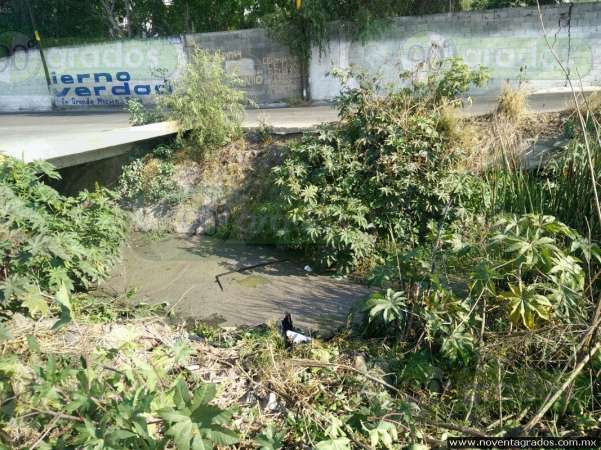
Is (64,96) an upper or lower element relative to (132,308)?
upper

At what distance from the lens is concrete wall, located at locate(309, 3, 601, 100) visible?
12.4m

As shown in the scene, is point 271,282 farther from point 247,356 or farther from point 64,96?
point 64,96

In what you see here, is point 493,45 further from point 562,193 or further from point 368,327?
point 368,327

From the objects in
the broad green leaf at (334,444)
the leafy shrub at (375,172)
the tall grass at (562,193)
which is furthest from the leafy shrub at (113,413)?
the leafy shrub at (375,172)

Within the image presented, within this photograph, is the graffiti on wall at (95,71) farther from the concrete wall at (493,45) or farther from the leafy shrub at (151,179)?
the leafy shrub at (151,179)

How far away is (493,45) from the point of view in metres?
13.1

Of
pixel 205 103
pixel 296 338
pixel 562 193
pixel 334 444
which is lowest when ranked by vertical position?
pixel 296 338

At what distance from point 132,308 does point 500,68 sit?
492 inches

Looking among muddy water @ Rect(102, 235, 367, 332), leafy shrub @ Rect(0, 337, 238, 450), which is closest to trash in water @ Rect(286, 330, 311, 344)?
muddy water @ Rect(102, 235, 367, 332)

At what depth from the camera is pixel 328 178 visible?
20.9 ft

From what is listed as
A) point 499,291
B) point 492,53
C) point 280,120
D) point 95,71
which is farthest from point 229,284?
point 95,71

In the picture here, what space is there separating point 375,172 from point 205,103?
3.45 m

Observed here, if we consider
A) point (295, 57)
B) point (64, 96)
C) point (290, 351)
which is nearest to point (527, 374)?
point (290, 351)

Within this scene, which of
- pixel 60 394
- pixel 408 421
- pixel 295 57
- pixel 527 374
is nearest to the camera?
pixel 60 394
